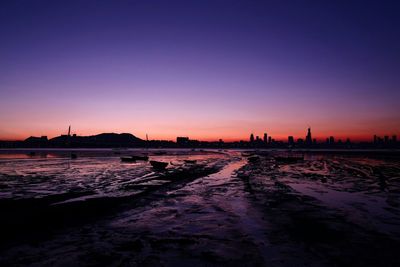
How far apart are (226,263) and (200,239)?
216cm

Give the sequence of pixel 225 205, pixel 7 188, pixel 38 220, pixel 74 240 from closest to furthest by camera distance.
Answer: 1. pixel 74 240
2. pixel 38 220
3. pixel 225 205
4. pixel 7 188

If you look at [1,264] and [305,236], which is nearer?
[1,264]

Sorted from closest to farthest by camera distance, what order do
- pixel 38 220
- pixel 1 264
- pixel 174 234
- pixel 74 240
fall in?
pixel 1 264
pixel 74 240
pixel 174 234
pixel 38 220

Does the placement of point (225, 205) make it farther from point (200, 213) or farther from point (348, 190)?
point (348, 190)

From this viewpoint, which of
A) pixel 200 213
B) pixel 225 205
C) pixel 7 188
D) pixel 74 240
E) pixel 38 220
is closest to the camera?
pixel 74 240

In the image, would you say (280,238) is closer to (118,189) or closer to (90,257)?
(90,257)

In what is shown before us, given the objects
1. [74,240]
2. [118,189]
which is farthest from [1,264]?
[118,189]

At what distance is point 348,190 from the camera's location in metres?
19.5

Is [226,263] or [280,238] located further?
[280,238]

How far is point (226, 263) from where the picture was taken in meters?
7.30

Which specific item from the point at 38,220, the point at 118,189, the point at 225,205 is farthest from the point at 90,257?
the point at 118,189

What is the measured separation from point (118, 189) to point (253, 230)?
12.4 meters

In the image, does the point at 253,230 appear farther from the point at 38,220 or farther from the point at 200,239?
the point at 38,220

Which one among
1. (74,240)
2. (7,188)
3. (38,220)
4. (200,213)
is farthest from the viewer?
(7,188)
